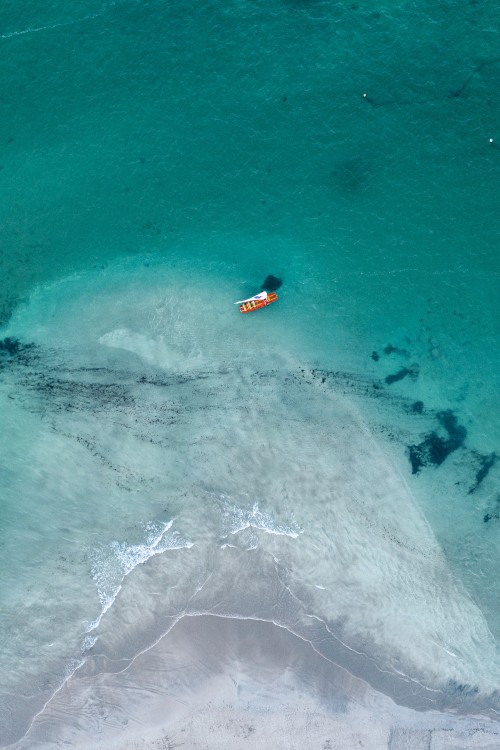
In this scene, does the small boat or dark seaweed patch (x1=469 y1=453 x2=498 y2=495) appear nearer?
dark seaweed patch (x1=469 y1=453 x2=498 y2=495)

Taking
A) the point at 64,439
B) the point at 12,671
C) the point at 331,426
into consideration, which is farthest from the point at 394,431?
the point at 12,671

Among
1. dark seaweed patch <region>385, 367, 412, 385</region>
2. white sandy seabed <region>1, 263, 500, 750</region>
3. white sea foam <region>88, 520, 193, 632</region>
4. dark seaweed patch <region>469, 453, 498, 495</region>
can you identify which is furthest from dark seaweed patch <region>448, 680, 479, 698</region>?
dark seaweed patch <region>385, 367, 412, 385</region>

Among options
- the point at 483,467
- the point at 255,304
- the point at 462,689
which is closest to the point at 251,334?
the point at 255,304

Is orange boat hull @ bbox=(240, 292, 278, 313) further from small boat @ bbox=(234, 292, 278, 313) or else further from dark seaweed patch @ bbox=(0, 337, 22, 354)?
dark seaweed patch @ bbox=(0, 337, 22, 354)

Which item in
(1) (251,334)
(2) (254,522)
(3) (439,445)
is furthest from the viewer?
(1) (251,334)

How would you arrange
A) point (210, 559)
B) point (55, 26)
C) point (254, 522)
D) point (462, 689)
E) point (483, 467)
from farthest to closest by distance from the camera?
point (55, 26)
point (483, 467)
point (254, 522)
point (210, 559)
point (462, 689)

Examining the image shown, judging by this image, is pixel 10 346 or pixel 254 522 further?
pixel 10 346

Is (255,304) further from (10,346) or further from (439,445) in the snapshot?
(10,346)

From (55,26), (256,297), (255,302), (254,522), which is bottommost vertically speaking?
(254,522)

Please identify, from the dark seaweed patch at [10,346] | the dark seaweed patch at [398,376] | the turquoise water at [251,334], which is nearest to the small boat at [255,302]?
the turquoise water at [251,334]
